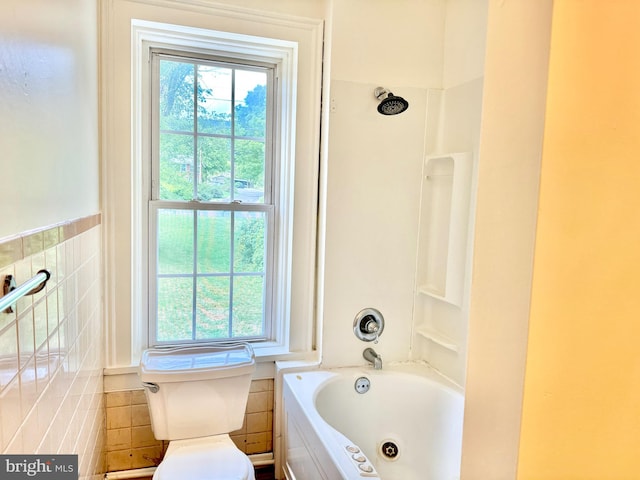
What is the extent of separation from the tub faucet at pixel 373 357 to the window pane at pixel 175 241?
1.02 meters

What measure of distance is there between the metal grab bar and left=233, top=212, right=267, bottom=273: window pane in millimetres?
1288

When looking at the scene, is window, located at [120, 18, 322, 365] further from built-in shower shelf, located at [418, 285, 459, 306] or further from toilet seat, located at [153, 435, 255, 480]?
A: built-in shower shelf, located at [418, 285, 459, 306]

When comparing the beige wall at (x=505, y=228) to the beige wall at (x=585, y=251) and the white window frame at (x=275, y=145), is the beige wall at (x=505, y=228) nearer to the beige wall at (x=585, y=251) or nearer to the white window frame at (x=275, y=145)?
the beige wall at (x=585, y=251)

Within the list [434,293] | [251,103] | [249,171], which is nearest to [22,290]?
[249,171]

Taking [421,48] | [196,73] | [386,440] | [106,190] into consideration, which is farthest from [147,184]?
[386,440]

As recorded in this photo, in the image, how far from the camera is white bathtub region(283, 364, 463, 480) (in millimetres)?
1873

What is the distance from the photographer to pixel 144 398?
1.96m

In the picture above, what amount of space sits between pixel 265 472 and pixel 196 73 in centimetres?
208

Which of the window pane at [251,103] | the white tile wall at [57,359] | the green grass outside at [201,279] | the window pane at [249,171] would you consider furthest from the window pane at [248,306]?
the window pane at [251,103]

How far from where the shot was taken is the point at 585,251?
60 cm

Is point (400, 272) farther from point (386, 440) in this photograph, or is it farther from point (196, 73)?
point (196, 73)

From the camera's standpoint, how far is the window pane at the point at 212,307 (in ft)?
7.00

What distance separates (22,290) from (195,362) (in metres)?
1.21

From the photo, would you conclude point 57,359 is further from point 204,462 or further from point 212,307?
point 212,307
